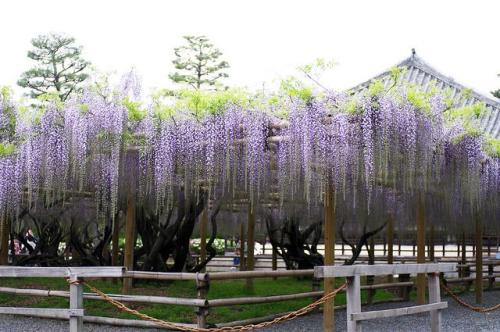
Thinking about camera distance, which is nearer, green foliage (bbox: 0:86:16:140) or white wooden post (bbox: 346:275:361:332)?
white wooden post (bbox: 346:275:361:332)

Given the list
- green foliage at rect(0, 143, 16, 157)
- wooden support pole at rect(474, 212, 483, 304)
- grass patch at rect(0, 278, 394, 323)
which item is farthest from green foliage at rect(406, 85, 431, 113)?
green foliage at rect(0, 143, 16, 157)

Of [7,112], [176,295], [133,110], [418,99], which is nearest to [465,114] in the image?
[418,99]

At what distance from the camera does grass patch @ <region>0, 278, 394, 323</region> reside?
811 cm

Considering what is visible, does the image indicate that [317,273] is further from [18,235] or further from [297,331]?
[18,235]

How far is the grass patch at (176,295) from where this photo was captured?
26.6 feet

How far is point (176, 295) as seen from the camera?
31.3 ft

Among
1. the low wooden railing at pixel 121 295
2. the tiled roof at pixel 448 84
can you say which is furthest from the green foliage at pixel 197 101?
the tiled roof at pixel 448 84

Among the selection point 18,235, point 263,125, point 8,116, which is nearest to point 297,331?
point 263,125

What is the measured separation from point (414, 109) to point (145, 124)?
9.70 ft

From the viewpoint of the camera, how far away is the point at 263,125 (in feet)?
23.3

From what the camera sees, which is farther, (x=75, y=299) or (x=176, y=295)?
(x=176, y=295)

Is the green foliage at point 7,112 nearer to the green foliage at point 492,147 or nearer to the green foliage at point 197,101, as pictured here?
the green foliage at point 197,101

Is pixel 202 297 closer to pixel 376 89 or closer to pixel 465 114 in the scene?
pixel 376 89

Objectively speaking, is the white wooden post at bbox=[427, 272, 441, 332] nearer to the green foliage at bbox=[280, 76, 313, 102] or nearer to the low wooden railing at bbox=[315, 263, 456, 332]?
the low wooden railing at bbox=[315, 263, 456, 332]
